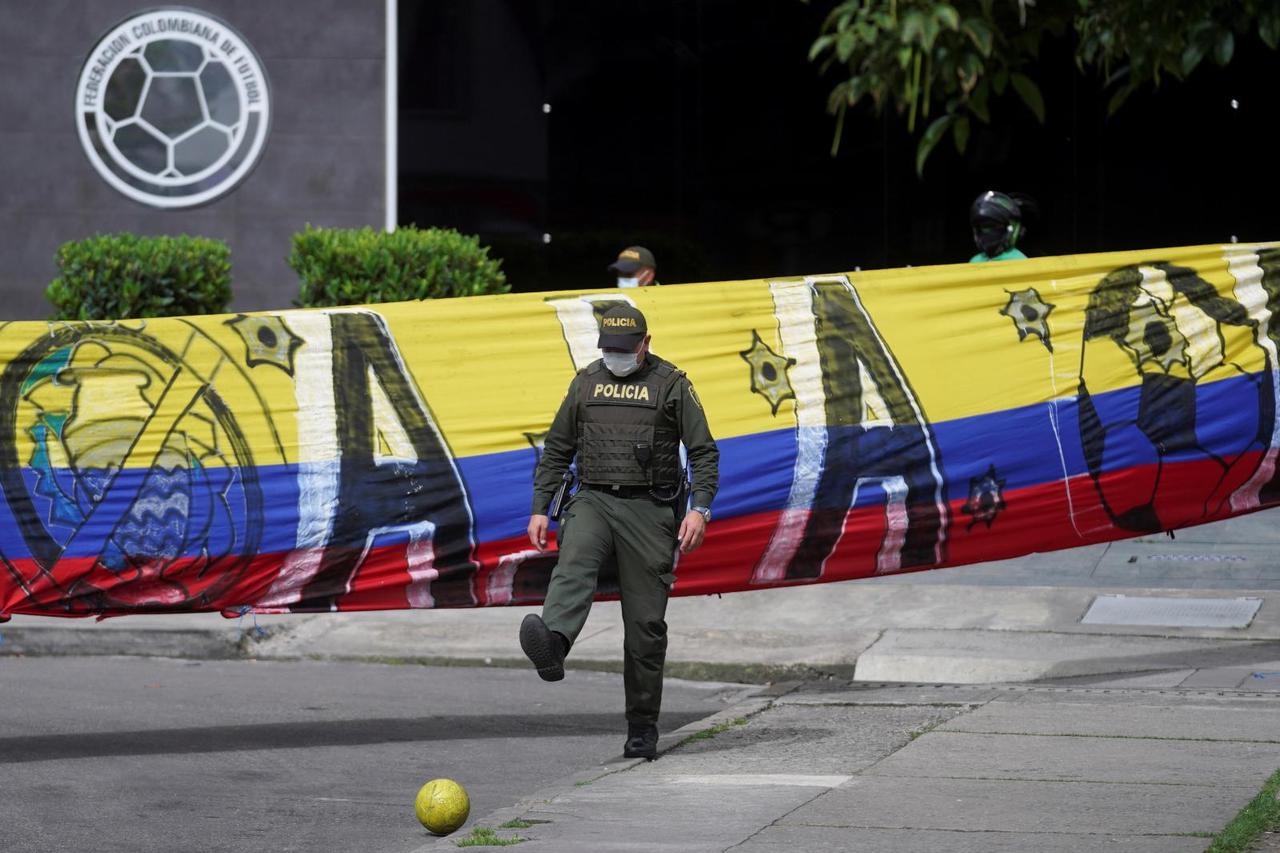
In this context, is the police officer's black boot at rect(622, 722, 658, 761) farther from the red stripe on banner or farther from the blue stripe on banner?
the blue stripe on banner

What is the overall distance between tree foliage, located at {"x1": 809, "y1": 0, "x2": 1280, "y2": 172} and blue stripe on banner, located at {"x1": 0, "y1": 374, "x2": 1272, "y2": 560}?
4.35 meters

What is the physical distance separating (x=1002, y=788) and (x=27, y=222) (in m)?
12.7

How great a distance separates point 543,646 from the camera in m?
7.77

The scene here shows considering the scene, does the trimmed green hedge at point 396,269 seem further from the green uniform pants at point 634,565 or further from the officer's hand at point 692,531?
the officer's hand at point 692,531

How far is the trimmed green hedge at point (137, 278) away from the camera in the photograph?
15805 mm

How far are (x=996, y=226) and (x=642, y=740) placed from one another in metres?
3.69

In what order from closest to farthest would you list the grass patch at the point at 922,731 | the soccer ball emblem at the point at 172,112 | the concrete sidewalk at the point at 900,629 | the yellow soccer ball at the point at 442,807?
the yellow soccer ball at the point at 442,807 < the grass patch at the point at 922,731 < the concrete sidewalk at the point at 900,629 < the soccer ball emblem at the point at 172,112

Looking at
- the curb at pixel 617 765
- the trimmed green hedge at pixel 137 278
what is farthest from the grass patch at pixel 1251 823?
the trimmed green hedge at pixel 137 278

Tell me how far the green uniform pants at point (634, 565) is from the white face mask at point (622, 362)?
20.9 inches

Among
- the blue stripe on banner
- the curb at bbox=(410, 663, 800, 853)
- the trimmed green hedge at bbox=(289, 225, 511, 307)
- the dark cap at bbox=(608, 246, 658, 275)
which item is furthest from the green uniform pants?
the trimmed green hedge at bbox=(289, 225, 511, 307)

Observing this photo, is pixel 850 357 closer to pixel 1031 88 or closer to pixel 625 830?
pixel 625 830

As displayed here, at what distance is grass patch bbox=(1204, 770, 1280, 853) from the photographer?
604 cm

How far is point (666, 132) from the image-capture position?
16.0m

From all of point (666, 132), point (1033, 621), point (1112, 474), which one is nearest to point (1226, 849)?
point (1112, 474)
